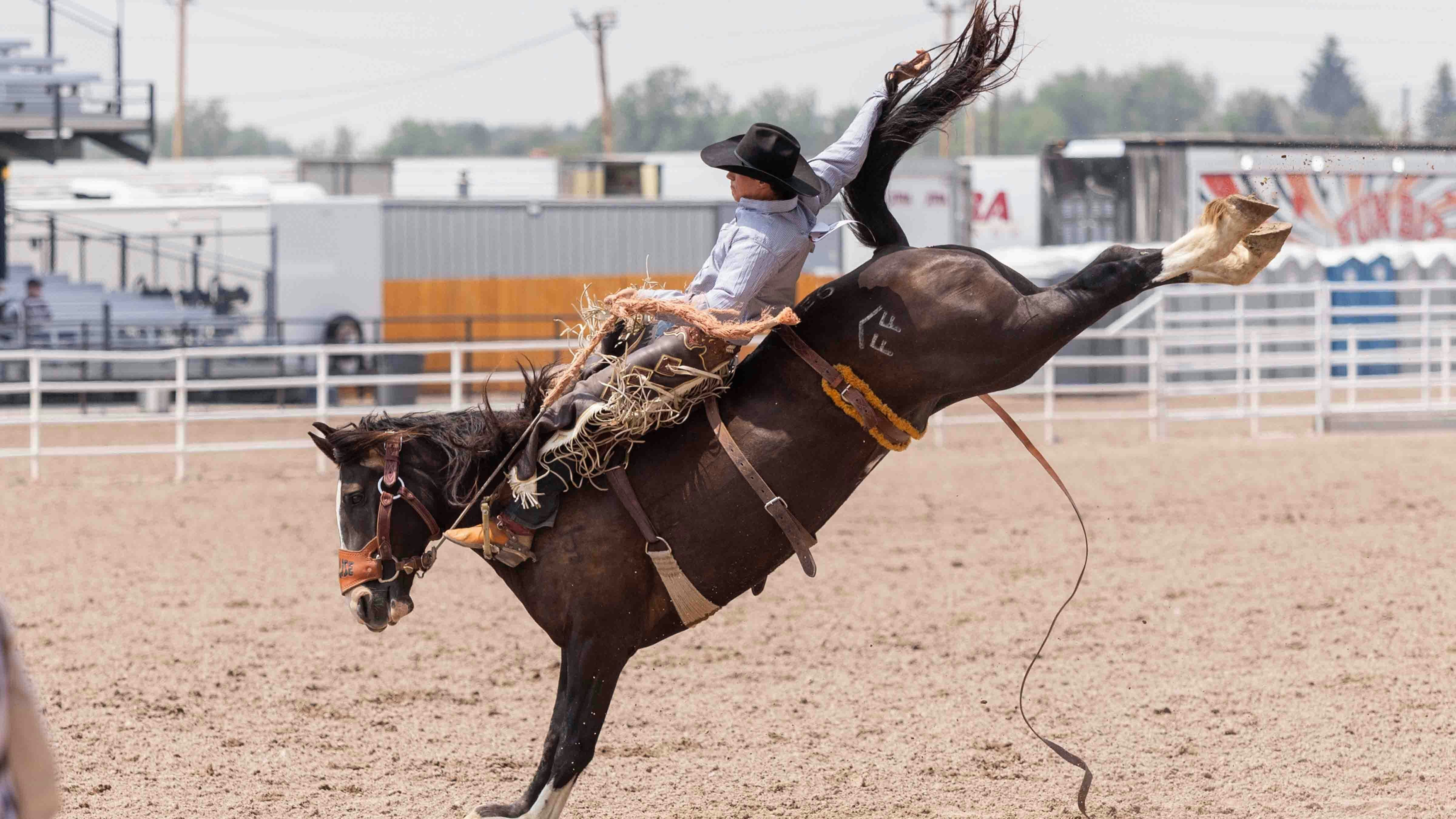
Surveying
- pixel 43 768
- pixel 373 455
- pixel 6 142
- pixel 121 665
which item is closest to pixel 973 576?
pixel 121 665

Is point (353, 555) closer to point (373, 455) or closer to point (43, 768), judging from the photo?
point (373, 455)

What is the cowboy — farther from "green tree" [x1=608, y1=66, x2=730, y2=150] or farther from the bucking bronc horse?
"green tree" [x1=608, y1=66, x2=730, y2=150]

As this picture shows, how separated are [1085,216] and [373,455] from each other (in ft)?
68.1

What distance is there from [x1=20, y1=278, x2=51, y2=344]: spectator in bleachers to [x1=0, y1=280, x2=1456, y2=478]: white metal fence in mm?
387

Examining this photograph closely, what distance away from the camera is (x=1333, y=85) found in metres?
67.2

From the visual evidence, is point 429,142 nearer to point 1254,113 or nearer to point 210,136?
point 210,136

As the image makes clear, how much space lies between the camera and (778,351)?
159 inches

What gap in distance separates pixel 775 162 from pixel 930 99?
57 centimetres

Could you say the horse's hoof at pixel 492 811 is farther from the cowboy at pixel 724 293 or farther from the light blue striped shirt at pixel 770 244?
the light blue striped shirt at pixel 770 244

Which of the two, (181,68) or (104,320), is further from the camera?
(181,68)

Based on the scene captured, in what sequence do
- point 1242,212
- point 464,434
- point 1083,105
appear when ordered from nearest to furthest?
point 1242,212, point 464,434, point 1083,105

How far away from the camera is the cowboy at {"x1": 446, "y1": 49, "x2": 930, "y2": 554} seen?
386cm

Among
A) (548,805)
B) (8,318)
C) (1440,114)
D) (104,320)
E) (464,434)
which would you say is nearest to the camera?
(548,805)

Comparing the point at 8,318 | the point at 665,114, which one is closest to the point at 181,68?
the point at 8,318
